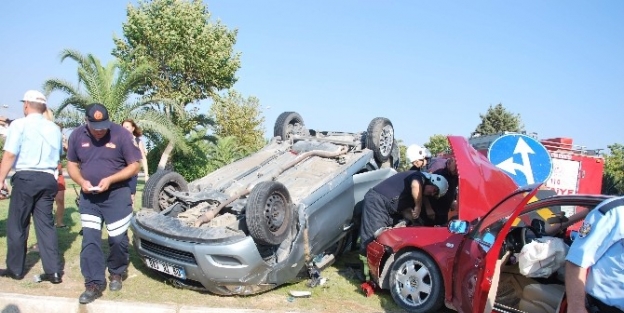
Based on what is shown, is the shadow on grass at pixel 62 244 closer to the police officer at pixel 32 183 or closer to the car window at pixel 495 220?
the police officer at pixel 32 183

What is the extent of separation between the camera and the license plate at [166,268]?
5402 mm

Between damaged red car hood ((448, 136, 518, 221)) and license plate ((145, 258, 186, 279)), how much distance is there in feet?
9.10

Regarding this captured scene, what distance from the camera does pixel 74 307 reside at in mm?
4887

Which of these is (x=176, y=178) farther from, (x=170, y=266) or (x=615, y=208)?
(x=615, y=208)

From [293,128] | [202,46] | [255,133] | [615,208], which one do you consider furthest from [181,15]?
[615,208]

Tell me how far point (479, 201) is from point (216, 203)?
2845 mm

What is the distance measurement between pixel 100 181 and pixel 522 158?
4267 millimetres

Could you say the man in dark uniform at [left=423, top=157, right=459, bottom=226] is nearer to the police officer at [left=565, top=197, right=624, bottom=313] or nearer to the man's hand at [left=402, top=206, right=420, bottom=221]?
the man's hand at [left=402, top=206, right=420, bottom=221]

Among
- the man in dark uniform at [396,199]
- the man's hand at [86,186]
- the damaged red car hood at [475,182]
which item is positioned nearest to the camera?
the damaged red car hood at [475,182]

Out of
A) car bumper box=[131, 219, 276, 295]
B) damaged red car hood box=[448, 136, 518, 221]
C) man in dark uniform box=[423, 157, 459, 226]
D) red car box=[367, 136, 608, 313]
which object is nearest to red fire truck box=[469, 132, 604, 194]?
man in dark uniform box=[423, 157, 459, 226]

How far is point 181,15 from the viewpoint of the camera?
82.8 ft

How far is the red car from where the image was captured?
3912 millimetres

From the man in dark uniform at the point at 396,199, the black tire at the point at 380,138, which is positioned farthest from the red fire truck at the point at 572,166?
the man in dark uniform at the point at 396,199

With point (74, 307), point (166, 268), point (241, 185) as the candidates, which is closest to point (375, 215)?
point (241, 185)
